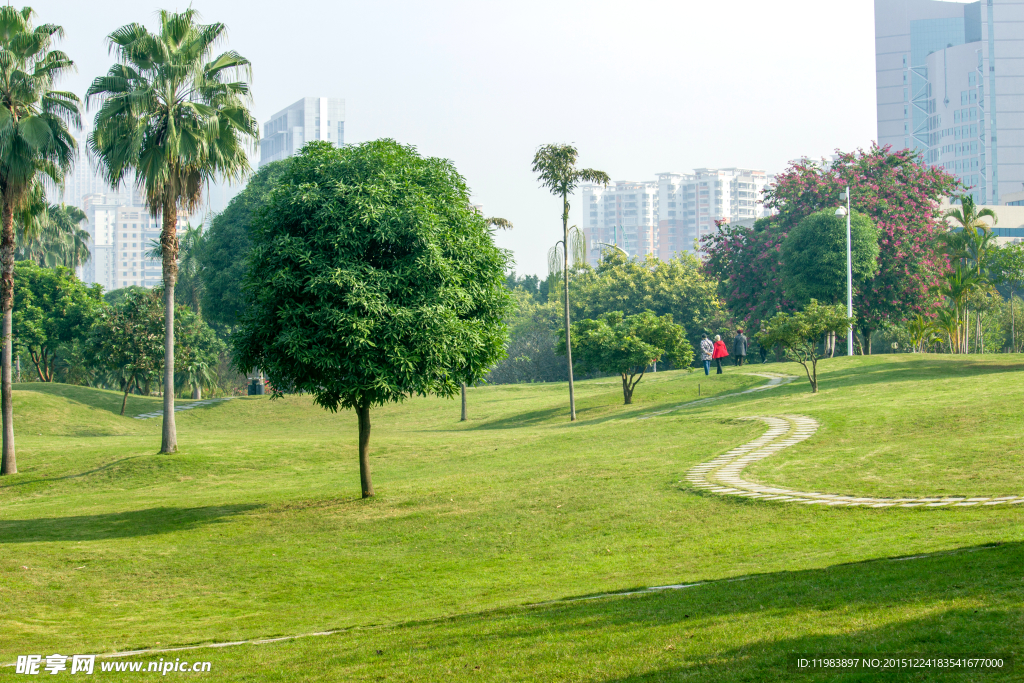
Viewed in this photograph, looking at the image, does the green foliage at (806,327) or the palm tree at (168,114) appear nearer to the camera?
the palm tree at (168,114)

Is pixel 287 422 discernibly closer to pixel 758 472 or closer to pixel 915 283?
pixel 758 472

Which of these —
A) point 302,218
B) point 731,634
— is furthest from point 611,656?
point 302,218

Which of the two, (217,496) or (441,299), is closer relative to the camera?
(441,299)

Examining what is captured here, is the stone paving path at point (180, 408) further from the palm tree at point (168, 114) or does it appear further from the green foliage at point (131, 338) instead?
the palm tree at point (168, 114)

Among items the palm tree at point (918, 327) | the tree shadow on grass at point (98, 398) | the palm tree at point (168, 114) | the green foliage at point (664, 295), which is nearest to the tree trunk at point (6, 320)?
the palm tree at point (168, 114)

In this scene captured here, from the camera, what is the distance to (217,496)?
65.2 feet

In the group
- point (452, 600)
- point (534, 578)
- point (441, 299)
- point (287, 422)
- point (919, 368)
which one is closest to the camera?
point (452, 600)

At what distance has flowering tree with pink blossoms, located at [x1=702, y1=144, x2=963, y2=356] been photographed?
44.2 meters

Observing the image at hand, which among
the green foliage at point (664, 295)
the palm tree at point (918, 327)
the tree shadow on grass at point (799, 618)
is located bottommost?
the tree shadow on grass at point (799, 618)

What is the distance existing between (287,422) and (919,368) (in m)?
27.9

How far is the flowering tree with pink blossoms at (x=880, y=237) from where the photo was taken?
4425 centimetres

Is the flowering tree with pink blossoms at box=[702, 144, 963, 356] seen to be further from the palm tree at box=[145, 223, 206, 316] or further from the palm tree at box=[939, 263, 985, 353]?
the palm tree at box=[145, 223, 206, 316]

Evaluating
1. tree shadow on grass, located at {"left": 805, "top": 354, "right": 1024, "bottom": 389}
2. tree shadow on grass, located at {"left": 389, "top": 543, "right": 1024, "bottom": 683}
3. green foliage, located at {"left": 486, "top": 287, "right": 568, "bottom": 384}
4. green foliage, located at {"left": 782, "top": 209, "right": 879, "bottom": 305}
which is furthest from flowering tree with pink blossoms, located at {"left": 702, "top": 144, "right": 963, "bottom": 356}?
tree shadow on grass, located at {"left": 389, "top": 543, "right": 1024, "bottom": 683}

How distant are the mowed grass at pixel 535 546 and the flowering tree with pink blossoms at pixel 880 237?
56.7 ft
